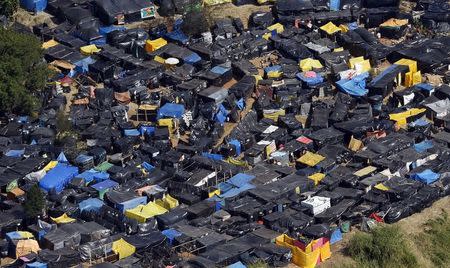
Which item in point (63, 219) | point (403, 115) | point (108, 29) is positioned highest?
point (108, 29)

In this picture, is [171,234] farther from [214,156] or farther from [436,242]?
[436,242]

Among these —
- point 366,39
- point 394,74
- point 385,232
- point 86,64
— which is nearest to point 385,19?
point 366,39

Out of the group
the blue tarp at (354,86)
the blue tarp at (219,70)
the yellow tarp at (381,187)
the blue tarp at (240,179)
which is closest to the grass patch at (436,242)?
the yellow tarp at (381,187)

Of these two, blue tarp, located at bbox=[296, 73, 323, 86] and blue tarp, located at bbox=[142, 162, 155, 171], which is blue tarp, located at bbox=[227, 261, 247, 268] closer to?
blue tarp, located at bbox=[142, 162, 155, 171]

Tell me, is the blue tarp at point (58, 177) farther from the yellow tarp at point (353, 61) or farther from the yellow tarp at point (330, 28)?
the yellow tarp at point (330, 28)

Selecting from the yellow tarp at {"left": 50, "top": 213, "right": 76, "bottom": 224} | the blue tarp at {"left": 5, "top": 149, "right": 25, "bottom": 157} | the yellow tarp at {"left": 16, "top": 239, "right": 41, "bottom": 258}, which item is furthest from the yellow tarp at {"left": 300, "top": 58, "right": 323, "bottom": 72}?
the yellow tarp at {"left": 16, "top": 239, "right": 41, "bottom": 258}

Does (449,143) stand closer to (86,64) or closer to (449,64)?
(449,64)

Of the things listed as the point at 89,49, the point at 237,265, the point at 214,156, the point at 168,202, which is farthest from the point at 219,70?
the point at 237,265
